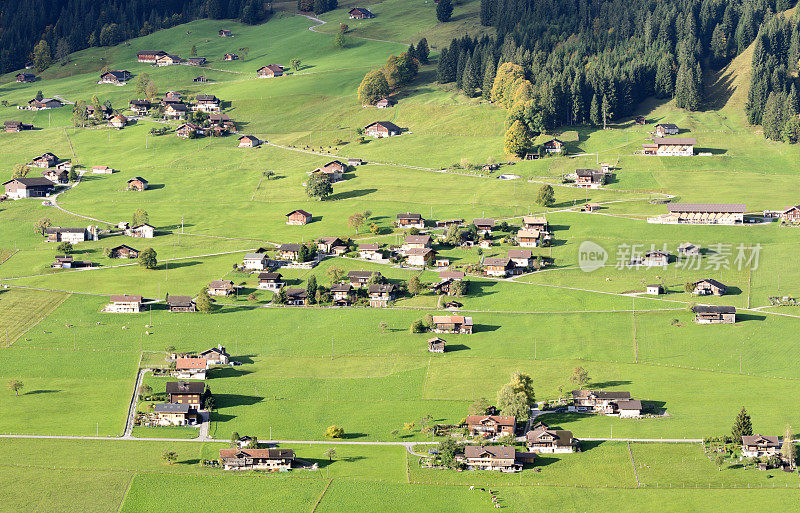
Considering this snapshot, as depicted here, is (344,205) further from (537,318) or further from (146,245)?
(537,318)

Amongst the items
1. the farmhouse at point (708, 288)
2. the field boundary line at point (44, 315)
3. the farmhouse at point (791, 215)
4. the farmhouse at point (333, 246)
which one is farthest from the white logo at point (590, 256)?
the field boundary line at point (44, 315)

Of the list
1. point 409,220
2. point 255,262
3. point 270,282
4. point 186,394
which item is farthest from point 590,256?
point 186,394

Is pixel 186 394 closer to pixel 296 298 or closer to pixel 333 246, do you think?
pixel 296 298

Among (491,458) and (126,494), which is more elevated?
(491,458)

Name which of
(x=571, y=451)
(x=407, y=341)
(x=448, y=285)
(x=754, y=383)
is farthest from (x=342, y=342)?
(x=754, y=383)

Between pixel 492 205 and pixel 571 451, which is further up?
pixel 492 205
